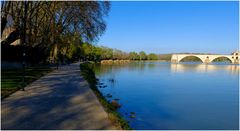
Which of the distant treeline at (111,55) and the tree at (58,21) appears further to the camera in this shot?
the distant treeline at (111,55)

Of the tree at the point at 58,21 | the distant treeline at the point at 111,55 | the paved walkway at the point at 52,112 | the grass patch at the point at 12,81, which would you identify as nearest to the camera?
the paved walkway at the point at 52,112

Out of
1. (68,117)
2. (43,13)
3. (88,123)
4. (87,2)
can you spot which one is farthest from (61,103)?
(43,13)

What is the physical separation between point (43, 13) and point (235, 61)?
126848 mm

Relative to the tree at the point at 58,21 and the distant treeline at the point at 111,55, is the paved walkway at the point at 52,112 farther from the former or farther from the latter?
the distant treeline at the point at 111,55

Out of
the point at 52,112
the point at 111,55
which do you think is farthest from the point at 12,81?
the point at 111,55

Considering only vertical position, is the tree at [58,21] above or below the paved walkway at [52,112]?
above

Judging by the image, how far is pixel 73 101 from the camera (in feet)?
40.5

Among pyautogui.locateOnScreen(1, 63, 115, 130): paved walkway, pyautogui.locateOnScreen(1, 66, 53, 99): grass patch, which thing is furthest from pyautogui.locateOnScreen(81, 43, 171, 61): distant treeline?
pyautogui.locateOnScreen(1, 63, 115, 130): paved walkway

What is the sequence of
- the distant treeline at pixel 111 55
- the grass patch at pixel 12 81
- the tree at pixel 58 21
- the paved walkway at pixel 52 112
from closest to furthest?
the paved walkway at pixel 52 112 → the grass patch at pixel 12 81 → the tree at pixel 58 21 → the distant treeline at pixel 111 55

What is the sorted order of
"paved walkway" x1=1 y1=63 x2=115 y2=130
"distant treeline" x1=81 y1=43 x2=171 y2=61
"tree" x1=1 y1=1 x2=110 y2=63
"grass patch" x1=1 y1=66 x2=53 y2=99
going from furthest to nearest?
"distant treeline" x1=81 y1=43 x2=171 y2=61, "tree" x1=1 y1=1 x2=110 y2=63, "grass patch" x1=1 y1=66 x2=53 y2=99, "paved walkway" x1=1 y1=63 x2=115 y2=130

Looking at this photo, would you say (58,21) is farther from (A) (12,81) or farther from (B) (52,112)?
(B) (52,112)

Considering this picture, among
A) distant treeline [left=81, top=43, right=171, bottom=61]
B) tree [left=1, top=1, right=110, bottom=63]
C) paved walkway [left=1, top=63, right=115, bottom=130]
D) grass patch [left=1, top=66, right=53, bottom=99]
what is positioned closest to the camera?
paved walkway [left=1, top=63, right=115, bottom=130]

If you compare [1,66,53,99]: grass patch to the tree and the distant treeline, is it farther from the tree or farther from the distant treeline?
the distant treeline

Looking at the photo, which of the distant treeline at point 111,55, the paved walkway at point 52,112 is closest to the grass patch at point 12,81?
the paved walkway at point 52,112
